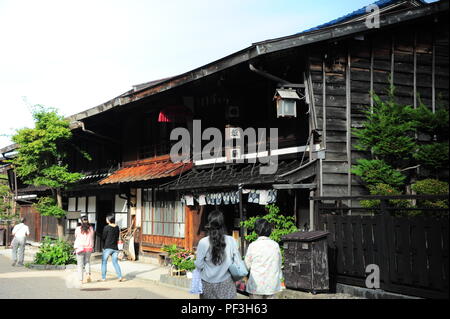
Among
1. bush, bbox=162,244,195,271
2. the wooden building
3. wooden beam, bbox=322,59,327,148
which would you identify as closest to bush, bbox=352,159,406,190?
the wooden building

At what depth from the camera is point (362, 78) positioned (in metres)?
12.9

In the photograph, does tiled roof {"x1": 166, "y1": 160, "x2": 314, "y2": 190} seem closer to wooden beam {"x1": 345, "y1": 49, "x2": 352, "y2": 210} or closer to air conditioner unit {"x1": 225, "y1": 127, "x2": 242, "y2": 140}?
air conditioner unit {"x1": 225, "y1": 127, "x2": 242, "y2": 140}

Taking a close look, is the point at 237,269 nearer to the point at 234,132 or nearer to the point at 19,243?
the point at 234,132

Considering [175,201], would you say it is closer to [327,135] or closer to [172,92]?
[172,92]

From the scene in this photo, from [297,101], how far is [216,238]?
7.42 meters

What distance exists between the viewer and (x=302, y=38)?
39.5 ft

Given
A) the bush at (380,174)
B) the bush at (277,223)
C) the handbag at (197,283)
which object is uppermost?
the bush at (380,174)

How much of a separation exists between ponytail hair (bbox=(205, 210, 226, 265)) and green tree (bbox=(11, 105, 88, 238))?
14.9m

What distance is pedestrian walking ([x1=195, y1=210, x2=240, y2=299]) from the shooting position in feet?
21.9

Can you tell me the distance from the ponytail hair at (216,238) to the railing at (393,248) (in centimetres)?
398

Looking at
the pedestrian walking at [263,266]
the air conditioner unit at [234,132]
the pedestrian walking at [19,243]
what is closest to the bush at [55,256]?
the pedestrian walking at [19,243]

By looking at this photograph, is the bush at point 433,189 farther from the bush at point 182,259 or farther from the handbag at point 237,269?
the bush at point 182,259

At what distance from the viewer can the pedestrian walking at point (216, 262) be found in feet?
21.9

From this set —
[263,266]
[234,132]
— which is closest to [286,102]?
[234,132]
